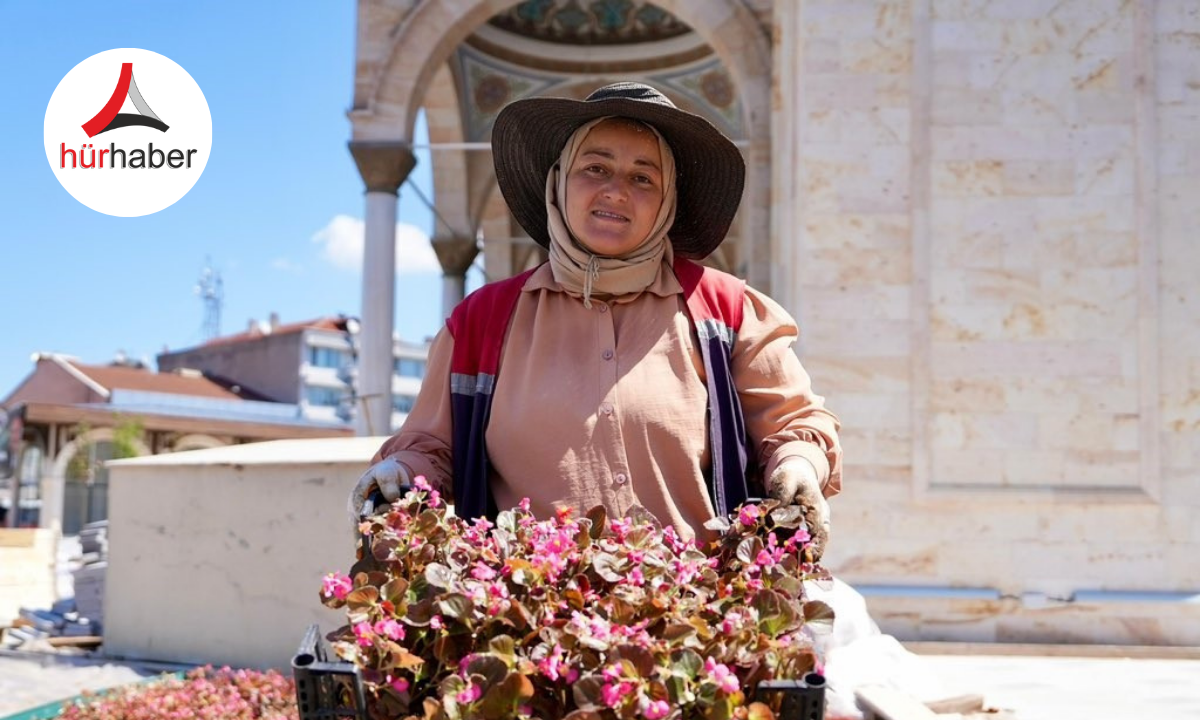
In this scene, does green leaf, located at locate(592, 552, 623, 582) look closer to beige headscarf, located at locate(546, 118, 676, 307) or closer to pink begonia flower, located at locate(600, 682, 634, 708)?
pink begonia flower, located at locate(600, 682, 634, 708)

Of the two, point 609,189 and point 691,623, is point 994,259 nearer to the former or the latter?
point 609,189

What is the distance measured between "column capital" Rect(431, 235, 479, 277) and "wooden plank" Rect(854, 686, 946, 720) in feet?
44.9

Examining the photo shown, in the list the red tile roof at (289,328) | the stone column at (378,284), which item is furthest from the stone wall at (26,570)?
the red tile roof at (289,328)

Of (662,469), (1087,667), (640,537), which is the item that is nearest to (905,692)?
(1087,667)

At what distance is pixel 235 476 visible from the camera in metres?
5.78

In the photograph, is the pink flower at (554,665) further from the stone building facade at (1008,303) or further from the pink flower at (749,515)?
the stone building facade at (1008,303)

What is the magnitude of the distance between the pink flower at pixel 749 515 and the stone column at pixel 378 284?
31.8 feet

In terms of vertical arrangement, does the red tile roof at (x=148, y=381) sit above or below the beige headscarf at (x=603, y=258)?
above

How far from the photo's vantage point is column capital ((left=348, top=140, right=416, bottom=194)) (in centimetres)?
1082

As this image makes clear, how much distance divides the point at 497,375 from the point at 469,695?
951 millimetres

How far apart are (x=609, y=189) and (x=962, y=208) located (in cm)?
490

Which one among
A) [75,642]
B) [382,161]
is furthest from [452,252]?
[75,642]

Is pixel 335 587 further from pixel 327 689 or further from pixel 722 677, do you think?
pixel 722 677

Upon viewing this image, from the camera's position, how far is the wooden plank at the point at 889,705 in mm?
3381
